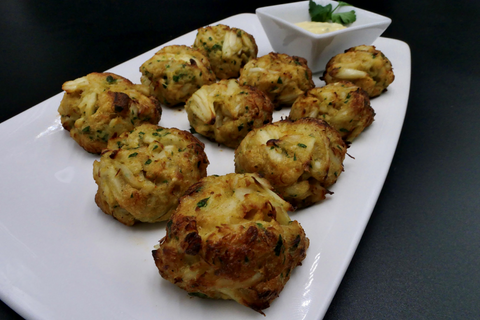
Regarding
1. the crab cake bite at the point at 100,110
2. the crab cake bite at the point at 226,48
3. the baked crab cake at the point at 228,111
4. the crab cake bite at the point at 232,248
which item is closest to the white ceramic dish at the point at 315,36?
the crab cake bite at the point at 226,48

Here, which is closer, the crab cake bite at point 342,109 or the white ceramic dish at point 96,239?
the white ceramic dish at point 96,239

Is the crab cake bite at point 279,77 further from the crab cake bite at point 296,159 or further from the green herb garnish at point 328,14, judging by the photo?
the green herb garnish at point 328,14

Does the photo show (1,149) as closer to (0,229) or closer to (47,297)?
(0,229)

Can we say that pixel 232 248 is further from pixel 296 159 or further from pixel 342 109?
pixel 342 109

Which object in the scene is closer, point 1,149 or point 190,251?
point 190,251

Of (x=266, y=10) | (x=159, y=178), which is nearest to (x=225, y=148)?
(x=159, y=178)

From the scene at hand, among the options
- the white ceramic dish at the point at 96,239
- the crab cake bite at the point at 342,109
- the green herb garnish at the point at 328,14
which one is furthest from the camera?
the green herb garnish at the point at 328,14

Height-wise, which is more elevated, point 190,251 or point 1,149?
point 190,251
